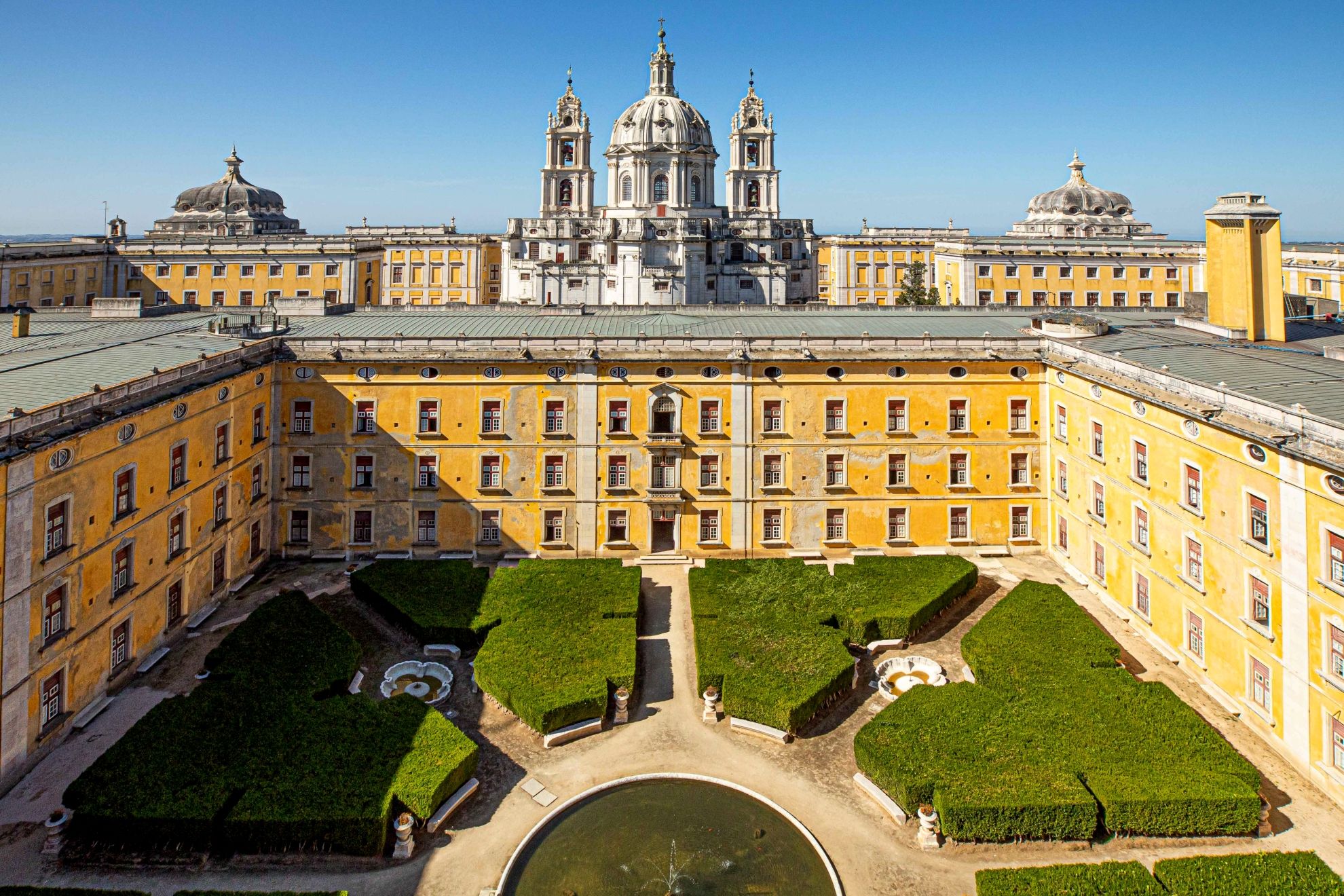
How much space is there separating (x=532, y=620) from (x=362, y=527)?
14.2 meters

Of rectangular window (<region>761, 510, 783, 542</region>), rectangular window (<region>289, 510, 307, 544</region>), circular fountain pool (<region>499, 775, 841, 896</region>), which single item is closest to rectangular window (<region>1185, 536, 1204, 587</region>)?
circular fountain pool (<region>499, 775, 841, 896</region>)

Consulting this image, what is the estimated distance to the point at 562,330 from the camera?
48406mm

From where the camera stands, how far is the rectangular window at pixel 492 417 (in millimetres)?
44438

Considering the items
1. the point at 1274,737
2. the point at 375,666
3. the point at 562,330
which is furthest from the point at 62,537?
the point at 1274,737

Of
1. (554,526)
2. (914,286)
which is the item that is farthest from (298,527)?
(914,286)

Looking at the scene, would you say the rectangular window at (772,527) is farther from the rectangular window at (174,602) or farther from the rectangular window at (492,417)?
the rectangular window at (174,602)

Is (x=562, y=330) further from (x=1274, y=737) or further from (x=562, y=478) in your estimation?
(x=1274, y=737)

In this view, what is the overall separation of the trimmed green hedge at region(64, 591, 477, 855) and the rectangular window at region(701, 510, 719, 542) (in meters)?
19.5

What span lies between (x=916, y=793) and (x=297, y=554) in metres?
32.5

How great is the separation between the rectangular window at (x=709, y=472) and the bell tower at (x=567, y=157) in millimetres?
76938

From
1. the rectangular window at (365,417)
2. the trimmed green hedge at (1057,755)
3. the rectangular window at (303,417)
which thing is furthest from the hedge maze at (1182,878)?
the rectangular window at (303,417)

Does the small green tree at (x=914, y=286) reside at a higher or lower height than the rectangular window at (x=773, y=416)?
higher

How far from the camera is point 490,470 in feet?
146

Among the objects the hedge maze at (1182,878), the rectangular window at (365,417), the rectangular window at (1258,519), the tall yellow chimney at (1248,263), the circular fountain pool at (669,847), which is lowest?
the circular fountain pool at (669,847)
